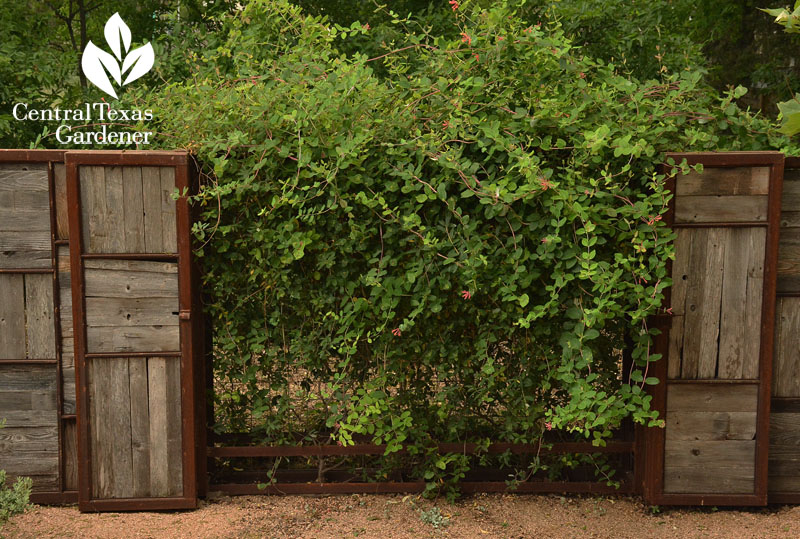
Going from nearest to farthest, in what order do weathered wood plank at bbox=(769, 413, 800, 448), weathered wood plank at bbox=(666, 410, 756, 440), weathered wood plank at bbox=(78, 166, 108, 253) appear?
weathered wood plank at bbox=(78, 166, 108, 253), weathered wood plank at bbox=(666, 410, 756, 440), weathered wood plank at bbox=(769, 413, 800, 448)

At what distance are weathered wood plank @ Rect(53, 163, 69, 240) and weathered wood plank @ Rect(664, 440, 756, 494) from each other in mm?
3300

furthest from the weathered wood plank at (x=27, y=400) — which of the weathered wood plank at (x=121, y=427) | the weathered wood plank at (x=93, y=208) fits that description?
the weathered wood plank at (x=93, y=208)

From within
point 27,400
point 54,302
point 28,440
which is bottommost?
point 28,440

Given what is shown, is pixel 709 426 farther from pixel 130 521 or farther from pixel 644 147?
pixel 130 521

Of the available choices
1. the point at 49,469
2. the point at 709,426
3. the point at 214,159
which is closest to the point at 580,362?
the point at 709,426

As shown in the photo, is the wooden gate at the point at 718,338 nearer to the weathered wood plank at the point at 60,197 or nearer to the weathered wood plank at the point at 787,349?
the weathered wood plank at the point at 787,349

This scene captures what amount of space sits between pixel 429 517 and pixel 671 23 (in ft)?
21.5

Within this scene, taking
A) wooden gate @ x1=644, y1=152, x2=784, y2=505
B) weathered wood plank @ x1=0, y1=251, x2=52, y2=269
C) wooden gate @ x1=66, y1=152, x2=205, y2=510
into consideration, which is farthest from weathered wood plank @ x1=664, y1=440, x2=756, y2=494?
weathered wood plank @ x1=0, y1=251, x2=52, y2=269

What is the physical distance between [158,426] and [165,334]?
1.56 ft

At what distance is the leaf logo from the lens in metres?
5.66

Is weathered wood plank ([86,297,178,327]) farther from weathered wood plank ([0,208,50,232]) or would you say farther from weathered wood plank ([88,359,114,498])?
weathered wood plank ([0,208,50,232])

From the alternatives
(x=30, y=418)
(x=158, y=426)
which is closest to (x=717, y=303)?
(x=158, y=426)

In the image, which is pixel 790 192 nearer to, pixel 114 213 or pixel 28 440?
pixel 114 213

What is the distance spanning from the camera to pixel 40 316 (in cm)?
367
